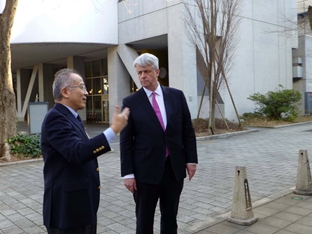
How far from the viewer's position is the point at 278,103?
64.6ft

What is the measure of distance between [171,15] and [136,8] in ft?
9.97

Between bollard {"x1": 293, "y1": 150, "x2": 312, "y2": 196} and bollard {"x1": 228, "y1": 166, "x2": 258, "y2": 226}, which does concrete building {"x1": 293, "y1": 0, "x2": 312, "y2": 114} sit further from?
bollard {"x1": 228, "y1": 166, "x2": 258, "y2": 226}

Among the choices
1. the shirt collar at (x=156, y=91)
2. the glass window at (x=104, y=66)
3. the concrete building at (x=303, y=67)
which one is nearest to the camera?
the shirt collar at (x=156, y=91)

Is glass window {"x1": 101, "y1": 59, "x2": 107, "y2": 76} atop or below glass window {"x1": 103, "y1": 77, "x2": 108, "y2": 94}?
atop

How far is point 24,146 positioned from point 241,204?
784 centimetres

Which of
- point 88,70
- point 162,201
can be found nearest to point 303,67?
point 88,70

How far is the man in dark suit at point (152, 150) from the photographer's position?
289cm

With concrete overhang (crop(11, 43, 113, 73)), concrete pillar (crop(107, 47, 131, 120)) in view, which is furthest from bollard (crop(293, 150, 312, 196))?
concrete overhang (crop(11, 43, 113, 73))

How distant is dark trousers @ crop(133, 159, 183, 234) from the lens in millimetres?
2959

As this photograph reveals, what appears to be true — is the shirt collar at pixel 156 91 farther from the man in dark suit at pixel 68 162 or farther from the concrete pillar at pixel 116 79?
the concrete pillar at pixel 116 79

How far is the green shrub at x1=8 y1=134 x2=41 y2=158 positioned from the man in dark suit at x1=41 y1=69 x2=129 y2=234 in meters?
8.32

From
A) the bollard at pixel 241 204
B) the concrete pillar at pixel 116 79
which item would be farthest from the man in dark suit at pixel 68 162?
the concrete pillar at pixel 116 79

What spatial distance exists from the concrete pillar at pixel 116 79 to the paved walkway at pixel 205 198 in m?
12.2

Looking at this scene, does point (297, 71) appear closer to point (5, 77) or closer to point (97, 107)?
point (97, 107)
